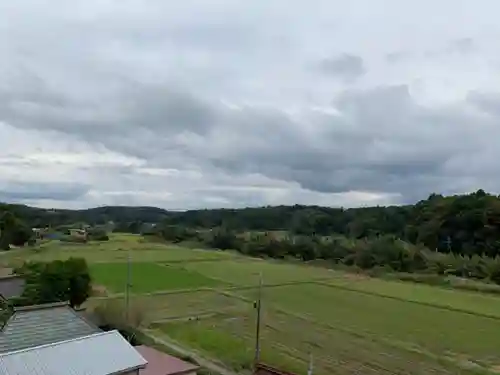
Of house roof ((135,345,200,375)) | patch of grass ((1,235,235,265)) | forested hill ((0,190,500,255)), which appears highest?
forested hill ((0,190,500,255))

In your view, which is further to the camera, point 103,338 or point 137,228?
point 137,228

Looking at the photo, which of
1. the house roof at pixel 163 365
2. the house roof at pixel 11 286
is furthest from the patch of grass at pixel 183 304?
the house roof at pixel 163 365

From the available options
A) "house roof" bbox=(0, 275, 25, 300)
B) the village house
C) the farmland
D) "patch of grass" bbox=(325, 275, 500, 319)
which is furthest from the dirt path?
"patch of grass" bbox=(325, 275, 500, 319)

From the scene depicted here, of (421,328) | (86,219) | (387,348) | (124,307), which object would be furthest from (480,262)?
(86,219)

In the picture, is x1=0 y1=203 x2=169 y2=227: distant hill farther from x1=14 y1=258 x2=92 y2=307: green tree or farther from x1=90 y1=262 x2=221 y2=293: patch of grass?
x1=14 y1=258 x2=92 y2=307: green tree

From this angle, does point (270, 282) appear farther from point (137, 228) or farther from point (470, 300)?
point (137, 228)

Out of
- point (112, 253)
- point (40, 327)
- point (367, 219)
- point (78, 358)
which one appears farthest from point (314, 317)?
point (367, 219)

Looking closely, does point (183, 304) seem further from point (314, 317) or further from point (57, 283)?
point (57, 283)

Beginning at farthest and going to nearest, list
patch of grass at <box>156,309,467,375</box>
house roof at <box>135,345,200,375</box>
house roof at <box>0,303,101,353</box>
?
patch of grass at <box>156,309,467,375</box>
house roof at <box>135,345,200,375</box>
house roof at <box>0,303,101,353</box>
